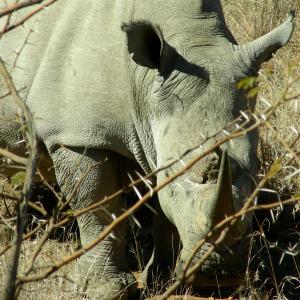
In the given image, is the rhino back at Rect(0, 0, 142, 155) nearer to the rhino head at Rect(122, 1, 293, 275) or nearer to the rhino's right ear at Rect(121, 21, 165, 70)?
the rhino head at Rect(122, 1, 293, 275)

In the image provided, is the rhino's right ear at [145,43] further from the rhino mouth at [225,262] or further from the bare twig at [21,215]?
the bare twig at [21,215]

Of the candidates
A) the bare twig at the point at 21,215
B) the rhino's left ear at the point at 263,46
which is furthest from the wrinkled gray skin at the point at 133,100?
the bare twig at the point at 21,215

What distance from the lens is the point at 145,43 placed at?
4.19 meters

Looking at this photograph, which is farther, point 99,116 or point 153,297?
point 153,297

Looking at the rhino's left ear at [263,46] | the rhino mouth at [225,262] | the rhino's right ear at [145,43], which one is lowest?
the rhino mouth at [225,262]

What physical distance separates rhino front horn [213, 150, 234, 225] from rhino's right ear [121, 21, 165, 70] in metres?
0.90

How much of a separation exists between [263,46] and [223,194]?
1140 millimetres

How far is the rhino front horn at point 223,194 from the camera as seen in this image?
133 inches

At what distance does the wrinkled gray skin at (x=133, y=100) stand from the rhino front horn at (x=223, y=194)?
0.13 meters

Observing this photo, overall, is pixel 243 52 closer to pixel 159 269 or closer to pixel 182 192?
pixel 182 192

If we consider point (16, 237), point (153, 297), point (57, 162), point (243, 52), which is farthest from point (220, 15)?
point (16, 237)

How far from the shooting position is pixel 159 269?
17.0ft

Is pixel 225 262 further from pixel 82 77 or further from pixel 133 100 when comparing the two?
pixel 82 77

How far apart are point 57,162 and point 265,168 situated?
1540mm
